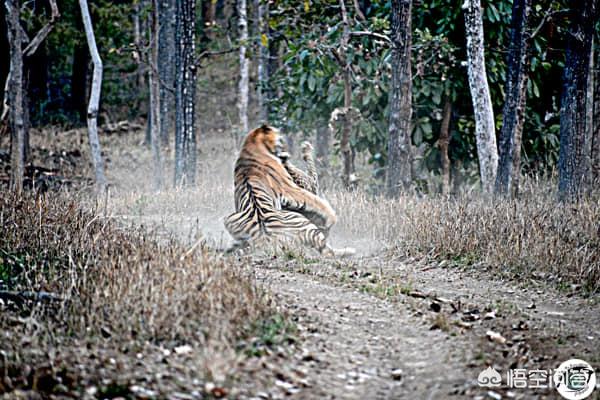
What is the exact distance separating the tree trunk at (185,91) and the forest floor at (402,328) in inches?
248

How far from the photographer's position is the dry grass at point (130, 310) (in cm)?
472

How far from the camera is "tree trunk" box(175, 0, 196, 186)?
15047 millimetres

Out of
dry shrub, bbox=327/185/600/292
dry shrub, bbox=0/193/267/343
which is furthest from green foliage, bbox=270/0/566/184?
dry shrub, bbox=0/193/267/343

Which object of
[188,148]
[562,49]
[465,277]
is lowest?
[465,277]

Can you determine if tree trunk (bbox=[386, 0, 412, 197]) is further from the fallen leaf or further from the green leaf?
the fallen leaf

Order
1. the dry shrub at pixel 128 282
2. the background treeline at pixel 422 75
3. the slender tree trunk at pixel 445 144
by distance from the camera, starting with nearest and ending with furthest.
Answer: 1. the dry shrub at pixel 128 282
2. the background treeline at pixel 422 75
3. the slender tree trunk at pixel 445 144

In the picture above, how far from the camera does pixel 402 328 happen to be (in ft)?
19.9

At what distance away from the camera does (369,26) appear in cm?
1388

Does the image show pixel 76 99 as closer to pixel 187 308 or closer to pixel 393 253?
pixel 393 253

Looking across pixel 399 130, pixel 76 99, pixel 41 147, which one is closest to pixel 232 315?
pixel 399 130

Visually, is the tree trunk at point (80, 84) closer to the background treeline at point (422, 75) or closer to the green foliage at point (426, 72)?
the background treeline at point (422, 75)

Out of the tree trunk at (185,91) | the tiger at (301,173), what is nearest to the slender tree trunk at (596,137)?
the tiger at (301,173)

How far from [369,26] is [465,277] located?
7.09 m

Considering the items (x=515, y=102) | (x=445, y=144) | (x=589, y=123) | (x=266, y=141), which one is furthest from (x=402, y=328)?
(x=445, y=144)
